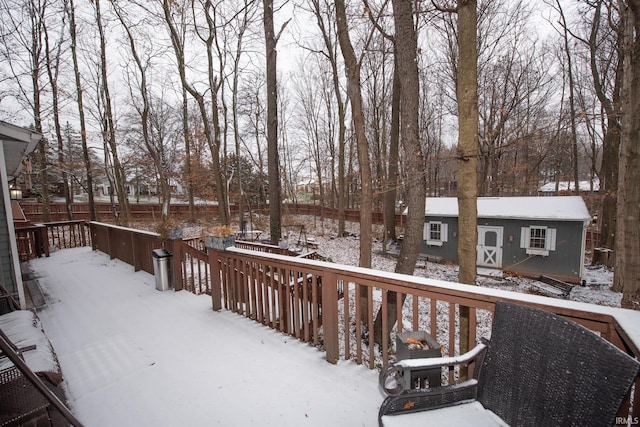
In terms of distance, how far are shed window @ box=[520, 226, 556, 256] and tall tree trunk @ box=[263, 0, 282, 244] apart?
942 centimetres

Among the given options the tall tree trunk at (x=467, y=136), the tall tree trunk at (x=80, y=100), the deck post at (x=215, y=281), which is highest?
the tall tree trunk at (x=80, y=100)

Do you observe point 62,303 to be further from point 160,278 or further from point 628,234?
point 628,234

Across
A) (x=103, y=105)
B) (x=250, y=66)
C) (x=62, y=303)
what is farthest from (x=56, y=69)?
(x=62, y=303)

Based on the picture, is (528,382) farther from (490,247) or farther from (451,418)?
(490,247)

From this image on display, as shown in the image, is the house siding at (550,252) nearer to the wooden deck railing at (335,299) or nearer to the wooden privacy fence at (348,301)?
the wooden deck railing at (335,299)

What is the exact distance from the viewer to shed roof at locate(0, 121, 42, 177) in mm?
3477

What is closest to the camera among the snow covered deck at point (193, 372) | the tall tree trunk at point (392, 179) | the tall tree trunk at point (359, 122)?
the snow covered deck at point (193, 372)

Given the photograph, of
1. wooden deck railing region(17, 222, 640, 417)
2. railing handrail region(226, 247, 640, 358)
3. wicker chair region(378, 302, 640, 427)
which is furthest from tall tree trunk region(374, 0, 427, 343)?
wicker chair region(378, 302, 640, 427)

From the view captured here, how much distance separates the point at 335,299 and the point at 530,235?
35.9ft

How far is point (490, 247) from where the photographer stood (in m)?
10.9

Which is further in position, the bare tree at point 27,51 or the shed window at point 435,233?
the shed window at point 435,233

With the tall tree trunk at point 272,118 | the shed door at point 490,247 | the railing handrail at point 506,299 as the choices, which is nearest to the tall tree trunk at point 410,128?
the railing handrail at point 506,299

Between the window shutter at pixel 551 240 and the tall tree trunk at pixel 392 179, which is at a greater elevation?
the tall tree trunk at pixel 392 179

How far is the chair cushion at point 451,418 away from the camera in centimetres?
138
